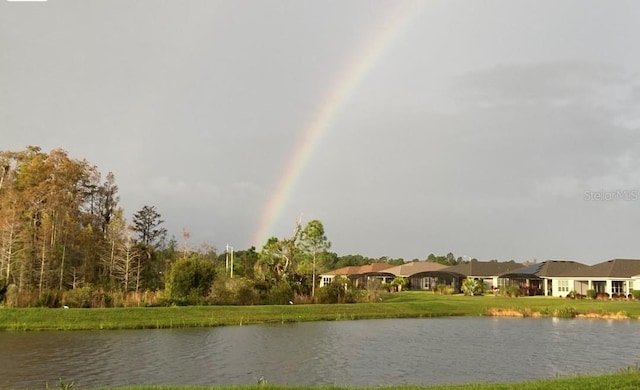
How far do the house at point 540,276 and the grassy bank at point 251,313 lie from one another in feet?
52.4

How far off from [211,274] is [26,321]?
39.3ft

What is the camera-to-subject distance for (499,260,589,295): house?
205 ft

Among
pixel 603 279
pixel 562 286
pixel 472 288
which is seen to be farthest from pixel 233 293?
pixel 562 286

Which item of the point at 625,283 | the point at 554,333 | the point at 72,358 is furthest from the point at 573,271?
the point at 72,358

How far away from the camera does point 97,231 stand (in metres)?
52.6

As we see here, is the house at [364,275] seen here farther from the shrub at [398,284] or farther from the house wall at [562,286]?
the house wall at [562,286]

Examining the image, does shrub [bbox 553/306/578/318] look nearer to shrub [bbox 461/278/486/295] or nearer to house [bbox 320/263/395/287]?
shrub [bbox 461/278/486/295]

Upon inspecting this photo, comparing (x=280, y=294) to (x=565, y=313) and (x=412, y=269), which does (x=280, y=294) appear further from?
(x=412, y=269)

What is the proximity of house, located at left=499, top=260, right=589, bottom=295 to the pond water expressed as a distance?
31.4 meters

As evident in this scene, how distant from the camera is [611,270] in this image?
2261 inches

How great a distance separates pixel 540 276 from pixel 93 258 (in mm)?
45622

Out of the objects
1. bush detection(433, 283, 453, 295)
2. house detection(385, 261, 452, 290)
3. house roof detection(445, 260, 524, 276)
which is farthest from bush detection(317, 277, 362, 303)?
house roof detection(445, 260, 524, 276)

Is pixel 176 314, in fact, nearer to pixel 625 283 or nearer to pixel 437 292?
pixel 437 292

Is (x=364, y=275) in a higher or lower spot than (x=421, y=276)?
lower
